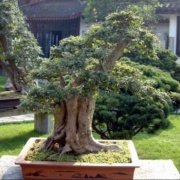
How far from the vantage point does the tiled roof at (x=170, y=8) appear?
51.4 ft

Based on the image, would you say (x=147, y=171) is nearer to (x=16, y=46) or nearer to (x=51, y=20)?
(x=16, y=46)

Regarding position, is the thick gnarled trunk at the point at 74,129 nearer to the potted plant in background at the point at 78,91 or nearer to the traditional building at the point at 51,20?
the potted plant in background at the point at 78,91

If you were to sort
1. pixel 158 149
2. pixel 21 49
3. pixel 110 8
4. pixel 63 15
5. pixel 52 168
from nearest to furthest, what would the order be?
pixel 52 168
pixel 158 149
pixel 21 49
pixel 110 8
pixel 63 15

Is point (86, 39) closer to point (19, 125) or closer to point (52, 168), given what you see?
point (52, 168)

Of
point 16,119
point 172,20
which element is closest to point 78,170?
point 16,119

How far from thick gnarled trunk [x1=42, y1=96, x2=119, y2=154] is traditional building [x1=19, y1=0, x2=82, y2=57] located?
13.4 meters

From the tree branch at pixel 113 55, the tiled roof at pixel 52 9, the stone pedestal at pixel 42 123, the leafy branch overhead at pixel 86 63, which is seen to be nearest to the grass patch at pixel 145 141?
the stone pedestal at pixel 42 123

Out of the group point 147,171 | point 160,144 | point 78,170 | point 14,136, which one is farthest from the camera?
point 14,136

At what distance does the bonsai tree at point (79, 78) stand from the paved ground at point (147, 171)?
0.35m

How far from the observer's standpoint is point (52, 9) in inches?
739

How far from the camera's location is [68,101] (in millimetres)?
4434

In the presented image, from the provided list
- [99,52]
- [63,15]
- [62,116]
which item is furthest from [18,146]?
[63,15]

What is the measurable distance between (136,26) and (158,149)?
2.73 metres

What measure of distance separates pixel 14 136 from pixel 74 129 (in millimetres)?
3395
